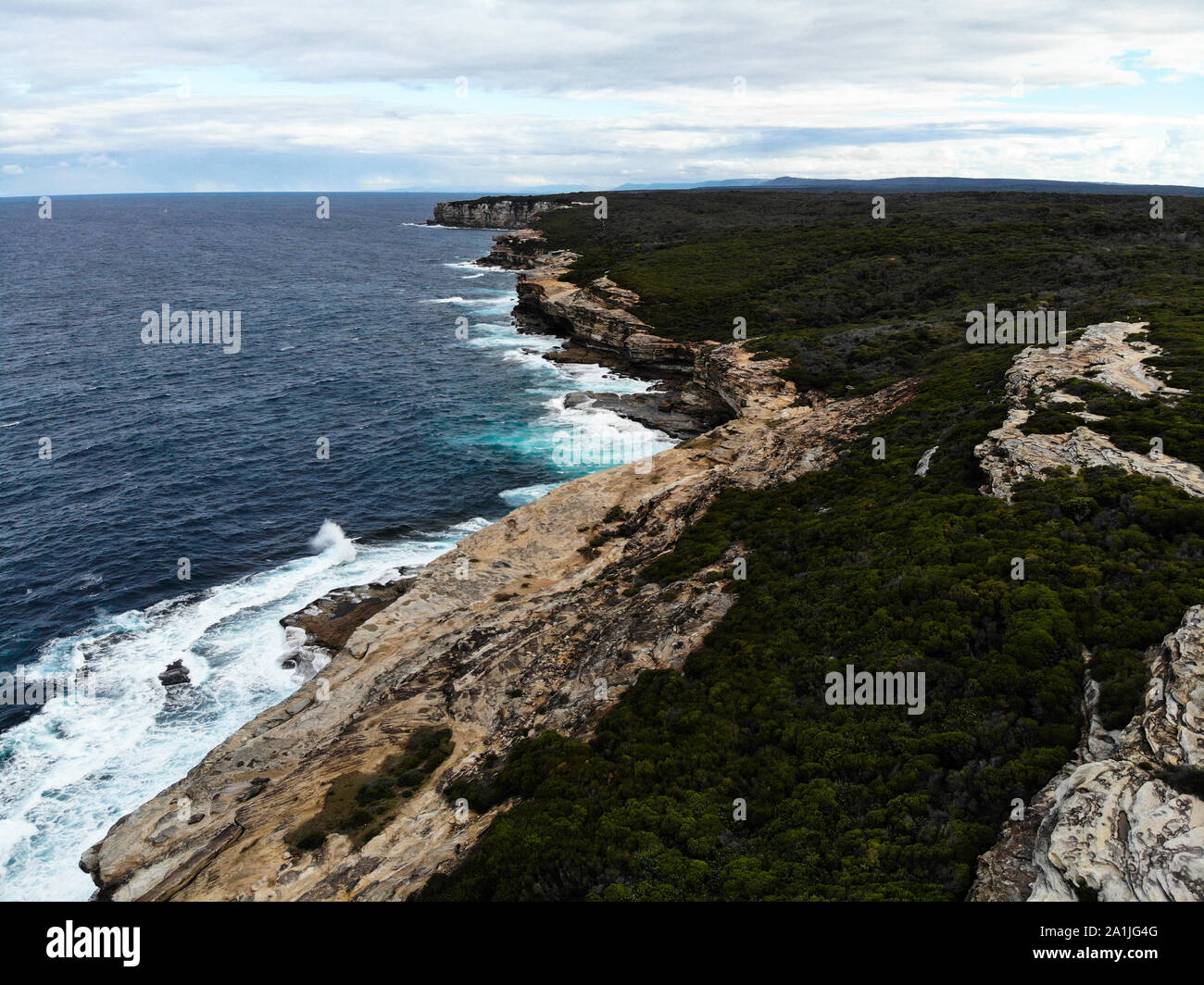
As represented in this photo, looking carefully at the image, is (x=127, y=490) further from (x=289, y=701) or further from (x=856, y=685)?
(x=856, y=685)

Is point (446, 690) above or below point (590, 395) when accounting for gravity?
below

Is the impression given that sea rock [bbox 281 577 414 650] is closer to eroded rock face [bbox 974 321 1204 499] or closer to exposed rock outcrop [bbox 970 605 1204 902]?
eroded rock face [bbox 974 321 1204 499]

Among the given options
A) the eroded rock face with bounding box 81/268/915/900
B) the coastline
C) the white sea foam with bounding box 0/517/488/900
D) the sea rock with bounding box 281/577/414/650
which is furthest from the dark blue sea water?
the eroded rock face with bounding box 81/268/915/900

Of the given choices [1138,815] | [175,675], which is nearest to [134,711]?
[175,675]

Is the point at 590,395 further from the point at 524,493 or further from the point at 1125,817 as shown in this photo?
the point at 1125,817

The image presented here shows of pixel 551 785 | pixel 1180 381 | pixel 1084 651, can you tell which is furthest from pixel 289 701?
pixel 1180 381

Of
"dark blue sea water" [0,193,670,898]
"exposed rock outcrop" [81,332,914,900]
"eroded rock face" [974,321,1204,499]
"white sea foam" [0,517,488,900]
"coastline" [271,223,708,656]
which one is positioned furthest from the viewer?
"coastline" [271,223,708,656]
